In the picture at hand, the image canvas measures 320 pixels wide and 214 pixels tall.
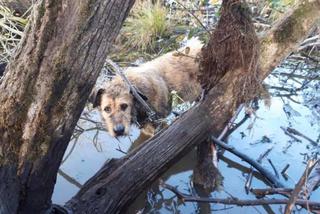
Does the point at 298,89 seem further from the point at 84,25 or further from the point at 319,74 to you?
the point at 84,25

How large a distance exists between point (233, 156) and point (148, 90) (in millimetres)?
1442

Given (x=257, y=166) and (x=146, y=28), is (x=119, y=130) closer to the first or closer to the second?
(x=257, y=166)

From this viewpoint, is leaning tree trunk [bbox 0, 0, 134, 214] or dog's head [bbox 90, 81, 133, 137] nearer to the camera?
leaning tree trunk [bbox 0, 0, 134, 214]

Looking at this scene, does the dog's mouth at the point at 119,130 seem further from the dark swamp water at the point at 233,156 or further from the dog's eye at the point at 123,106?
the dog's eye at the point at 123,106

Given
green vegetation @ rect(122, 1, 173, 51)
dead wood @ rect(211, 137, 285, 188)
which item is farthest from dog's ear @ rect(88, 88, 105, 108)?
green vegetation @ rect(122, 1, 173, 51)

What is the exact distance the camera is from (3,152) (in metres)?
3.03

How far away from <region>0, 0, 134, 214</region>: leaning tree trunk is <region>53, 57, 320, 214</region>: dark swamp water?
148 centimetres

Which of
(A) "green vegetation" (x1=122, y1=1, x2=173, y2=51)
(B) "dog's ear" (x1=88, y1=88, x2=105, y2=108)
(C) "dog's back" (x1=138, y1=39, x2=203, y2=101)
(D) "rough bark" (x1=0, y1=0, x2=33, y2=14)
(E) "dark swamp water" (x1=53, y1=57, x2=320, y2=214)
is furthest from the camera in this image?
(A) "green vegetation" (x1=122, y1=1, x2=173, y2=51)

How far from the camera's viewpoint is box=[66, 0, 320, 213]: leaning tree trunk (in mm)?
3672

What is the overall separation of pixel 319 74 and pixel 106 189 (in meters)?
5.73

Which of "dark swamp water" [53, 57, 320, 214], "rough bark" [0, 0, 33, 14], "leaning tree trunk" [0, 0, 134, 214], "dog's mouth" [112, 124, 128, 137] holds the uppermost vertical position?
"leaning tree trunk" [0, 0, 134, 214]

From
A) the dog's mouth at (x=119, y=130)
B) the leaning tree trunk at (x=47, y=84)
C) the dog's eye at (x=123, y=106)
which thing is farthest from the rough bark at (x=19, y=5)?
the leaning tree trunk at (x=47, y=84)

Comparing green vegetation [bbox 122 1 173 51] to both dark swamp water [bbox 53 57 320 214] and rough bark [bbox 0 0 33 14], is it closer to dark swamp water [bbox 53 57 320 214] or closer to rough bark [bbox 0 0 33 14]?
rough bark [bbox 0 0 33 14]

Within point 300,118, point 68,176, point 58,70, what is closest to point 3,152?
point 58,70
